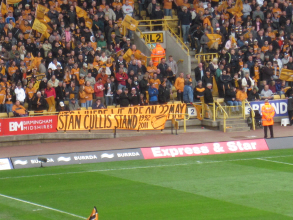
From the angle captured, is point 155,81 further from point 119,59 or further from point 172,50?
point 172,50

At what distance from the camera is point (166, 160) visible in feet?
76.7

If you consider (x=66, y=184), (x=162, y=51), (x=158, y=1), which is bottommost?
(x=66, y=184)

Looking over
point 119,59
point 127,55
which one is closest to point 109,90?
point 119,59

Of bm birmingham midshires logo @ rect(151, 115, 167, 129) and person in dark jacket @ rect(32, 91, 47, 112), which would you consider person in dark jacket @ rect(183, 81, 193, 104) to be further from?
person in dark jacket @ rect(32, 91, 47, 112)

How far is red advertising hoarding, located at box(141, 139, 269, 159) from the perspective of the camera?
78.4 feet

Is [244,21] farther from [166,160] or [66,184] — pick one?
[66,184]

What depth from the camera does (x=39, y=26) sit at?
30000 mm

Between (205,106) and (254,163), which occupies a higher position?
(205,106)

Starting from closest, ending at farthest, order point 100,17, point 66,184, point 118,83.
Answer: point 66,184
point 118,83
point 100,17

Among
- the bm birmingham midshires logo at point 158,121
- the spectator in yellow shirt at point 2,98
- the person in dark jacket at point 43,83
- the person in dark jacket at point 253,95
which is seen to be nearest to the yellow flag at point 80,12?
the person in dark jacket at point 43,83

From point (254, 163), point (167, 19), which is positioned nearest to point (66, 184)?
point (254, 163)

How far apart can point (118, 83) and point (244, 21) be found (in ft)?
35.4

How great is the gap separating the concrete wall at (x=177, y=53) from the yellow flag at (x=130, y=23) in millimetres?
2801

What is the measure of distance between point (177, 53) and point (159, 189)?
17355 mm
